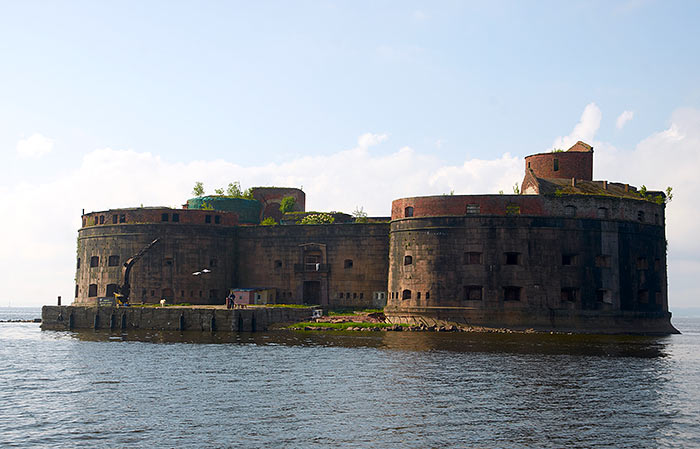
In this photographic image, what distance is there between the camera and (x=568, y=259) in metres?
54.8

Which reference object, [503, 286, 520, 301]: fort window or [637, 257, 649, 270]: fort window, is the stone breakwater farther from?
[637, 257, 649, 270]: fort window

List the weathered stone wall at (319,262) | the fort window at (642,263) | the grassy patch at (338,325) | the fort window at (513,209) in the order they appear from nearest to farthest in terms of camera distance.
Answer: the fort window at (513,209) < the grassy patch at (338,325) < the fort window at (642,263) < the weathered stone wall at (319,262)

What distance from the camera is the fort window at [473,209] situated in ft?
181

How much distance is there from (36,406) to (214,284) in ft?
129

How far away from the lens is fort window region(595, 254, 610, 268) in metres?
54.9

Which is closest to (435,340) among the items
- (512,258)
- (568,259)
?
(512,258)

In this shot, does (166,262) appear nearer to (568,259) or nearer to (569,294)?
(568,259)

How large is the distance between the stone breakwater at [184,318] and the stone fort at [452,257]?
526 cm

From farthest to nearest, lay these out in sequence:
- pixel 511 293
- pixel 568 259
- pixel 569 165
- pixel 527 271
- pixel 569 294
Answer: pixel 569 165 < pixel 568 259 < pixel 569 294 < pixel 511 293 < pixel 527 271

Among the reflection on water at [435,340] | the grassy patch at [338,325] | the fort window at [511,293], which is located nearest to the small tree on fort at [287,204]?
the grassy patch at [338,325]

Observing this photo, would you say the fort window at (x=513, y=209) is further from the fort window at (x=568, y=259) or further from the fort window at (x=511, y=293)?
the fort window at (x=511, y=293)

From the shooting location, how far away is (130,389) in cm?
3053

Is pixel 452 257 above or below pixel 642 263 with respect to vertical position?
above

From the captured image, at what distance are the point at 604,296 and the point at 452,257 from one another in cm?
1101
